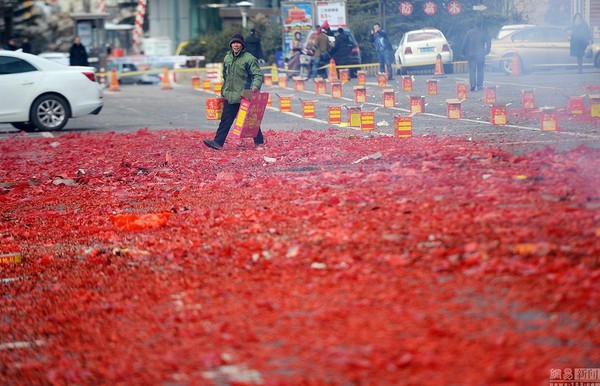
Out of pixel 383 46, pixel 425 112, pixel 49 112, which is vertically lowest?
pixel 425 112

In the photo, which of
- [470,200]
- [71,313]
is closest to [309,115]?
[470,200]

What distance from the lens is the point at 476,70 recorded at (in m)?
27.6

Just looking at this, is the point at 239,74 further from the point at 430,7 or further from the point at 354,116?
the point at 430,7

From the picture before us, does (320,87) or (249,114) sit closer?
(249,114)

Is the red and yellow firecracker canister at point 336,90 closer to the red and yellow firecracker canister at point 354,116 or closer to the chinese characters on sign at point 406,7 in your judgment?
the red and yellow firecracker canister at point 354,116

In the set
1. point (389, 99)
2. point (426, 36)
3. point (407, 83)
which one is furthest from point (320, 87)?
point (426, 36)

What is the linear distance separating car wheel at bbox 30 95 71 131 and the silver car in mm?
18098

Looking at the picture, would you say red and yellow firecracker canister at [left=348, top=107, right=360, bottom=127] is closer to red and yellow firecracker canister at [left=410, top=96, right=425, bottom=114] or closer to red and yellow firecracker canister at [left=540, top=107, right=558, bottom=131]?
red and yellow firecracker canister at [left=410, top=96, right=425, bottom=114]

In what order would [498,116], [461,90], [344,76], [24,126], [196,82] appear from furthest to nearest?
[196,82], [344,76], [461,90], [24,126], [498,116]

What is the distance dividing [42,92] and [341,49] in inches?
697

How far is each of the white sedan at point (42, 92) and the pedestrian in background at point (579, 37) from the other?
13.4m

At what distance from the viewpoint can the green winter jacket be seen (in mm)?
16375

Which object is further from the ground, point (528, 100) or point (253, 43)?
point (253, 43)

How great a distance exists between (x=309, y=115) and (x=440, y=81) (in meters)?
10.9
